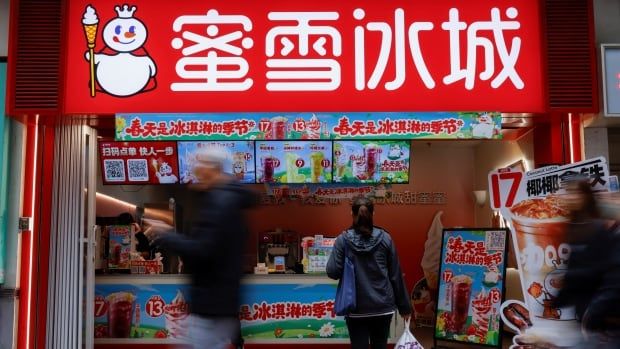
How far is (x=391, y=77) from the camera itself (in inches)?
224

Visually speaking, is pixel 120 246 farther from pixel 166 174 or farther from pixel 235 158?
pixel 235 158

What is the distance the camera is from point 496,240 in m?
6.56

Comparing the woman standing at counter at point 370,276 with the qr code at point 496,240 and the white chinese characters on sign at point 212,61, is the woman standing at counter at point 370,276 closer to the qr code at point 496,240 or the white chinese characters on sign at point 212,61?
the white chinese characters on sign at point 212,61

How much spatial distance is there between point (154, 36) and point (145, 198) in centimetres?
313

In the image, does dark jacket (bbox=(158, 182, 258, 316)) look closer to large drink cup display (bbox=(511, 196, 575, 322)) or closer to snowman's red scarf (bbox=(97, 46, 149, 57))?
large drink cup display (bbox=(511, 196, 575, 322))

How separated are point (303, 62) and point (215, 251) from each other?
2.79m

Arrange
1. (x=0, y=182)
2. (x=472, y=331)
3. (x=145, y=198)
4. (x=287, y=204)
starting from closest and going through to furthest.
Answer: (x=0, y=182) < (x=472, y=331) < (x=145, y=198) < (x=287, y=204)

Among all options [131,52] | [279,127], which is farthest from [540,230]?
[131,52]

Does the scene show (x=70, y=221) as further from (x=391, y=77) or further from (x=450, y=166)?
(x=450, y=166)

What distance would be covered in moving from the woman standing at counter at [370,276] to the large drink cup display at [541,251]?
3.34 ft

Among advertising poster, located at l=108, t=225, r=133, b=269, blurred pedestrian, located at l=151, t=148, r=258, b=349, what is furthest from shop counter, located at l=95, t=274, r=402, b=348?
blurred pedestrian, located at l=151, t=148, r=258, b=349

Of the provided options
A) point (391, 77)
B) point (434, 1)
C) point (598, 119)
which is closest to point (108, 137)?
point (391, 77)

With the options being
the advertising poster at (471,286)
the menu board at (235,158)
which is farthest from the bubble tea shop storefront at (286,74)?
the advertising poster at (471,286)

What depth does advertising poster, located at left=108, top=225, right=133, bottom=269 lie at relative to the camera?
691 centimetres
